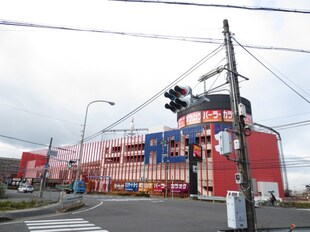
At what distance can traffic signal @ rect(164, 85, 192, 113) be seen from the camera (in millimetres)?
9906

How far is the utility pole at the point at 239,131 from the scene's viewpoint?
861 centimetres

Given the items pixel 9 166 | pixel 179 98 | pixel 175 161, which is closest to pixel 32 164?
Result: pixel 9 166

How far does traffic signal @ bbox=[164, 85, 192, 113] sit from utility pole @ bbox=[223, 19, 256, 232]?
173cm

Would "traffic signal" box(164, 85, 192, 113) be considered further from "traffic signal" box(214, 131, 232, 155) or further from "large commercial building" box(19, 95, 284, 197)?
"large commercial building" box(19, 95, 284, 197)

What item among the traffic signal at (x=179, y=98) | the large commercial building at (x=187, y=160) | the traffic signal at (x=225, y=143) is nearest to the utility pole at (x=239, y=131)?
the traffic signal at (x=225, y=143)

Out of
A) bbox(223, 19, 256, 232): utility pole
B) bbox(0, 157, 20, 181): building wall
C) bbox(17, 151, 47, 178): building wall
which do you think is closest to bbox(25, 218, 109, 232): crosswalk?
bbox(223, 19, 256, 232): utility pole

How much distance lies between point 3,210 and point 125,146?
5423 cm

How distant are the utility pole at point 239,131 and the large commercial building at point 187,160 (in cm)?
3382

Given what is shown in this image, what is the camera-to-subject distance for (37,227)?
1046 centimetres

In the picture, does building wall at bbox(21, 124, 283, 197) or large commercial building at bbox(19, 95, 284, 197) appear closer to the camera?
large commercial building at bbox(19, 95, 284, 197)

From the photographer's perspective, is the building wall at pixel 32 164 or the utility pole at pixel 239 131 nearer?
the utility pole at pixel 239 131

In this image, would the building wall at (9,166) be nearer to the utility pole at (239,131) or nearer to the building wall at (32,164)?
the building wall at (32,164)

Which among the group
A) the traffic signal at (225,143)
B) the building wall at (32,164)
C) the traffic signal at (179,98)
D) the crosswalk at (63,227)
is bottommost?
the crosswalk at (63,227)

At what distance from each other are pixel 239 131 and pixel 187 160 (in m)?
44.8
